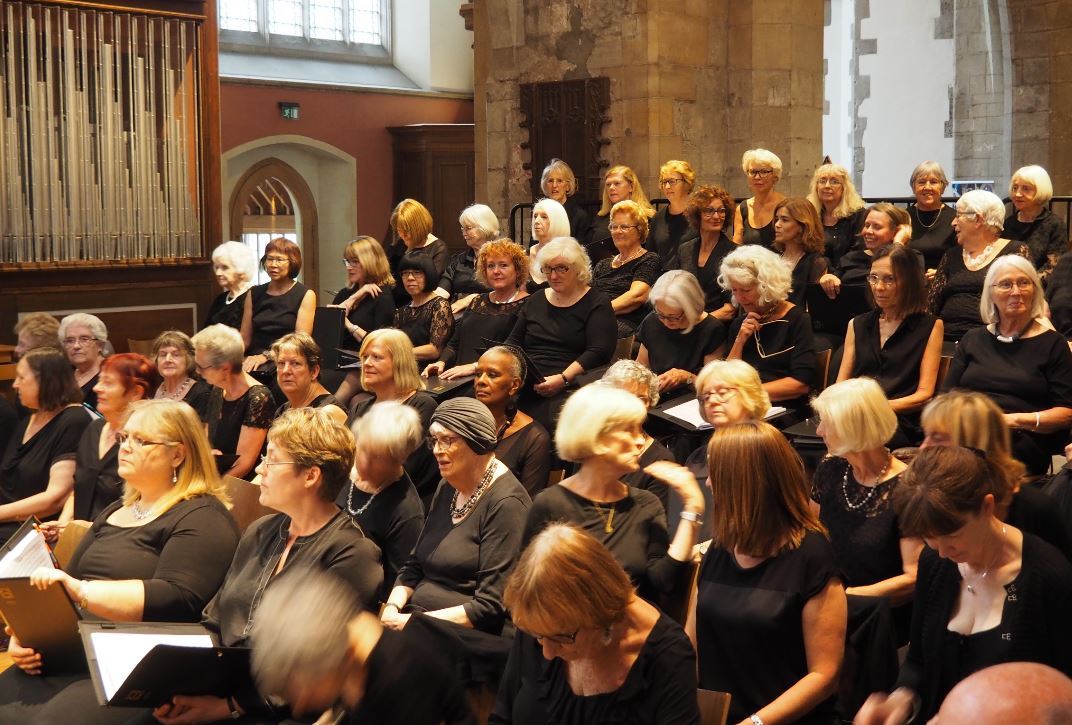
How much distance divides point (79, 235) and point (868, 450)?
6683 mm

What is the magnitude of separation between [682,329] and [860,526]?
2.05 m

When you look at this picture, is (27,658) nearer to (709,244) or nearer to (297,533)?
(297,533)

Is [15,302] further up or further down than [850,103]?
Result: further down

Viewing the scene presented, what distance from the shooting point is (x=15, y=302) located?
27.4 ft

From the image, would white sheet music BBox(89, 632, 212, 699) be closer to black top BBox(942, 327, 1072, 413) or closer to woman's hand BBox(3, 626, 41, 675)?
woman's hand BBox(3, 626, 41, 675)

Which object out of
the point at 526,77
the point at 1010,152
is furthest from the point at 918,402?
the point at 1010,152

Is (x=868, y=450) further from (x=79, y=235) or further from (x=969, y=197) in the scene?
(x=79, y=235)

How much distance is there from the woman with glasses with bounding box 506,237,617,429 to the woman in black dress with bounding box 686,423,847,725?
2672mm

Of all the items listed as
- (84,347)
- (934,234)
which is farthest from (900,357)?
(84,347)

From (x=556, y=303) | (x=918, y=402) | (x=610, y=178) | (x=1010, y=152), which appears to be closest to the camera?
(x=918, y=402)

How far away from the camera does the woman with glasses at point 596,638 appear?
8.36 ft

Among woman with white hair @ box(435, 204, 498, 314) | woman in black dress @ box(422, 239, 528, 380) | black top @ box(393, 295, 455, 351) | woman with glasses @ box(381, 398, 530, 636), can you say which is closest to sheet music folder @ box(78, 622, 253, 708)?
woman with glasses @ box(381, 398, 530, 636)

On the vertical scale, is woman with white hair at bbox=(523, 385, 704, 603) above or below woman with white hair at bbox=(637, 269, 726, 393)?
below

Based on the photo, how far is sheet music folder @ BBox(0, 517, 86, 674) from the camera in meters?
3.49
